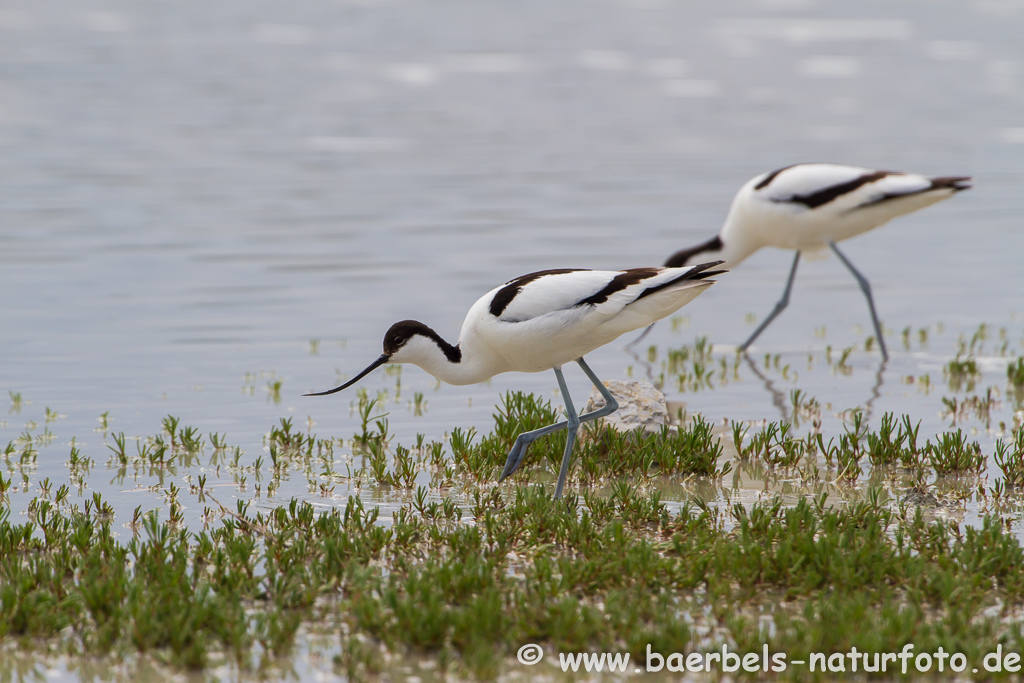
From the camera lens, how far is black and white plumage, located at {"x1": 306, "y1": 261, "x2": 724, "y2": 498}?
19.3 ft

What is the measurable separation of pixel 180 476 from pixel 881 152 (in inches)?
694

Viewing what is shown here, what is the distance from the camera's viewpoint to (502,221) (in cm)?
1584

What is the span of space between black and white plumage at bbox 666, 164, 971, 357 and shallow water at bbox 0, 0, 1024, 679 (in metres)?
0.94

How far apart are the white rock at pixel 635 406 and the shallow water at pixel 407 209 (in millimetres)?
909

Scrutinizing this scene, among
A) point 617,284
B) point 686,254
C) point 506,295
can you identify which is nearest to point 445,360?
point 506,295

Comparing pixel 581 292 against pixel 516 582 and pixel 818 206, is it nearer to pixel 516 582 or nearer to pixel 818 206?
pixel 516 582

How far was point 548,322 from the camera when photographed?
5.86 meters

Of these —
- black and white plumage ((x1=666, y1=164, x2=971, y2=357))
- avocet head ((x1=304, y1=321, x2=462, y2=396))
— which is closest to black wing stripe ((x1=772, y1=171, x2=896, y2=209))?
black and white plumage ((x1=666, y1=164, x2=971, y2=357))

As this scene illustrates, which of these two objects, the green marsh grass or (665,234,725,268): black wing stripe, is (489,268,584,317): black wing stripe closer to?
the green marsh grass

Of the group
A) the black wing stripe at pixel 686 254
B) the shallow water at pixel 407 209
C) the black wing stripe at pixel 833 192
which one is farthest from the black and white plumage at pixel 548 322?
the black wing stripe at pixel 833 192

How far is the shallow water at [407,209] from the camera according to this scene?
8.73 meters

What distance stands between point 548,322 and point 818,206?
14.9 feet

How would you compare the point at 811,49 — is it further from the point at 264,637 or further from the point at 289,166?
the point at 264,637

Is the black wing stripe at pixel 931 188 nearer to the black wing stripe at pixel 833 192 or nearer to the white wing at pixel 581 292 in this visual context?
the black wing stripe at pixel 833 192
